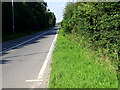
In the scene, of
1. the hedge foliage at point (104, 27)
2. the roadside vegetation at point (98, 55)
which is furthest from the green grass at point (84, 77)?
the hedge foliage at point (104, 27)

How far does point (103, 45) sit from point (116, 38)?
85 centimetres

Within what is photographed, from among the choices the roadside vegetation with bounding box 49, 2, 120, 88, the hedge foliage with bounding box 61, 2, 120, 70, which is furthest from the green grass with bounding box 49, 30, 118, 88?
the hedge foliage with bounding box 61, 2, 120, 70

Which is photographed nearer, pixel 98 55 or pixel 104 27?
pixel 104 27

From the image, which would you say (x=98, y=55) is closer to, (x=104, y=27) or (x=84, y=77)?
(x=104, y=27)

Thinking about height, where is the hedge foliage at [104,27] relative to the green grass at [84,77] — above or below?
above

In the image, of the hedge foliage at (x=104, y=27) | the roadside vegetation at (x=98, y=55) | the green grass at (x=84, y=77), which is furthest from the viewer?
the hedge foliage at (x=104, y=27)

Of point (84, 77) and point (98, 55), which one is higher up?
point (98, 55)

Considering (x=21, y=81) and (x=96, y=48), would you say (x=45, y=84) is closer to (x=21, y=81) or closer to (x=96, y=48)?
(x=21, y=81)

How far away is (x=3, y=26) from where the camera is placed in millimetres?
30109

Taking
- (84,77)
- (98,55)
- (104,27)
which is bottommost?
(84,77)

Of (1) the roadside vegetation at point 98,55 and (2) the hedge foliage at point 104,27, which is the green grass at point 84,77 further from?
(2) the hedge foliage at point 104,27

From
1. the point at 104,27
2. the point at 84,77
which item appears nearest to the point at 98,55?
the point at 104,27

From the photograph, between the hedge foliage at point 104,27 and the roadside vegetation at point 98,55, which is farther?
the hedge foliage at point 104,27

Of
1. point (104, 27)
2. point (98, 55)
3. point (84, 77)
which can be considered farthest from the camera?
point (98, 55)
